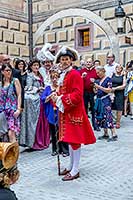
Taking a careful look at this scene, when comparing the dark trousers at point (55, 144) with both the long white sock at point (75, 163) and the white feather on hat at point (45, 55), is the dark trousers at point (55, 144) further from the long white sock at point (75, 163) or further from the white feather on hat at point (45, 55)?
the long white sock at point (75, 163)

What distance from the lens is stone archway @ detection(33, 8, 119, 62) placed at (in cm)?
1451

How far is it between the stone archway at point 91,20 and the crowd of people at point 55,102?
4576mm

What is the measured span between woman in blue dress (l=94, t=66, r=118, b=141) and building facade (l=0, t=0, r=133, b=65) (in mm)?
6082

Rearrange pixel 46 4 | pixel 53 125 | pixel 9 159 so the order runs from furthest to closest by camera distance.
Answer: pixel 46 4
pixel 53 125
pixel 9 159

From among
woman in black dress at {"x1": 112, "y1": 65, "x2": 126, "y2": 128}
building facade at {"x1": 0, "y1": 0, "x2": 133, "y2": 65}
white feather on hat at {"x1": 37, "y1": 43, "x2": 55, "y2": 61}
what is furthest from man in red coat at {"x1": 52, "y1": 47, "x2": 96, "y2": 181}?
building facade at {"x1": 0, "y1": 0, "x2": 133, "y2": 65}

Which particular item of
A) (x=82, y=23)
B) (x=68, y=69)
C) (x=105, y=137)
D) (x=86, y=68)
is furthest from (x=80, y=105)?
(x=82, y=23)

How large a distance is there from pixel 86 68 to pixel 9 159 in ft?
26.5

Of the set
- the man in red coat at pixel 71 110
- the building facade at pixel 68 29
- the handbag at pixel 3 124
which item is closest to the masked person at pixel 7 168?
the man in red coat at pixel 71 110

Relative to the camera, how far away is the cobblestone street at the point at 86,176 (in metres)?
4.60

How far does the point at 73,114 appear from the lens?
5.29m

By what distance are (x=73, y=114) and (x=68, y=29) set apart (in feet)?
36.9

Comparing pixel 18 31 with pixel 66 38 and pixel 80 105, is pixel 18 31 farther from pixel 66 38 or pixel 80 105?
pixel 80 105

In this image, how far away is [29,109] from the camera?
7.41 metres

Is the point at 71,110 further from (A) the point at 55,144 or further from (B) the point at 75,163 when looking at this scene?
(A) the point at 55,144
